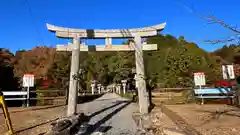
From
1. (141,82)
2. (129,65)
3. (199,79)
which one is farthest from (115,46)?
(129,65)

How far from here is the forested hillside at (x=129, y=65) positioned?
2130cm

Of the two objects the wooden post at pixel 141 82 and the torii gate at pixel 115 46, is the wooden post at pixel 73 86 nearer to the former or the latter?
the torii gate at pixel 115 46

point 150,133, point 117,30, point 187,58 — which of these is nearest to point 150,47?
point 117,30

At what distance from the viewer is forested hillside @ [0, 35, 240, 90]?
839 inches

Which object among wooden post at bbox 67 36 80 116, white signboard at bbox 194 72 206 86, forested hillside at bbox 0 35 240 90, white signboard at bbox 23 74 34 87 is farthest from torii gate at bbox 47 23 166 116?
white signboard at bbox 194 72 206 86

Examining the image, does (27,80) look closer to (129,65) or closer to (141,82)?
(141,82)

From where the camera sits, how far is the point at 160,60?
25.4 metres

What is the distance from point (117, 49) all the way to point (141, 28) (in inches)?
55.3

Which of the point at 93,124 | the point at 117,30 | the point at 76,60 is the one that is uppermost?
the point at 117,30

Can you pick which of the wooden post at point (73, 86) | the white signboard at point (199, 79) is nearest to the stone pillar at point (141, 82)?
the wooden post at point (73, 86)

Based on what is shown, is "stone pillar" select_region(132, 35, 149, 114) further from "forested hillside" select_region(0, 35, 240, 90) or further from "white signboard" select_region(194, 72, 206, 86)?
"white signboard" select_region(194, 72, 206, 86)

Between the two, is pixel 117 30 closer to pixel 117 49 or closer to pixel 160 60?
pixel 117 49

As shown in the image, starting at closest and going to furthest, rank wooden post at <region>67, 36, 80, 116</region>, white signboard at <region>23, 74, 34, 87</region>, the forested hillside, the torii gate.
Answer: wooden post at <region>67, 36, 80, 116</region> < the torii gate < white signboard at <region>23, 74, 34, 87</region> < the forested hillside

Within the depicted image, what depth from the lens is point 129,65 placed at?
31438mm
